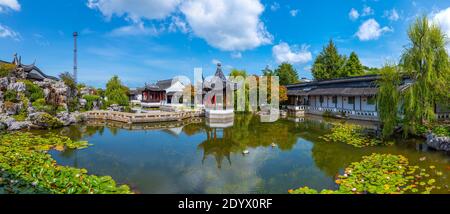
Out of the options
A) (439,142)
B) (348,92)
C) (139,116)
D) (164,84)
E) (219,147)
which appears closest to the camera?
(439,142)

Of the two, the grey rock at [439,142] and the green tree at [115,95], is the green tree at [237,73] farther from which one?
the grey rock at [439,142]

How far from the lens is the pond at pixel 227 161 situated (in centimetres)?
616

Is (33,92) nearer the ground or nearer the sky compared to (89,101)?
nearer the sky

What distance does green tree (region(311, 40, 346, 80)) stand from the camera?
3566 centimetres

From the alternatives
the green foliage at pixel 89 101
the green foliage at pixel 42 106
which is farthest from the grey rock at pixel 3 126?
the green foliage at pixel 89 101

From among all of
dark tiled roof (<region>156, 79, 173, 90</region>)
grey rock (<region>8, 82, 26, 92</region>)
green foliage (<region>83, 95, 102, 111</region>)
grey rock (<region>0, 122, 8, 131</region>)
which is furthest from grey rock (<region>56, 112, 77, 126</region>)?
Answer: dark tiled roof (<region>156, 79, 173, 90</region>)

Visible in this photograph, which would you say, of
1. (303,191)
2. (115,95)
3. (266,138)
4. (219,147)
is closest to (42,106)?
(115,95)

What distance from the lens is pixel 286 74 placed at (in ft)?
126

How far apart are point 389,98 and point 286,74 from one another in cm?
2838

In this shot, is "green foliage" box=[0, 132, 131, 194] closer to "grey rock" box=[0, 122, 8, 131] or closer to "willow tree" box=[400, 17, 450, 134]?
"grey rock" box=[0, 122, 8, 131]

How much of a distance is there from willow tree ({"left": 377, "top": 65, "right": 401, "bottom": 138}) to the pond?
90 cm

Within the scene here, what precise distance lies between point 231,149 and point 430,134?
26.5ft

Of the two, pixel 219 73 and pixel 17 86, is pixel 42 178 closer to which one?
pixel 17 86

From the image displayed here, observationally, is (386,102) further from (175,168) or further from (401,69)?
(175,168)
